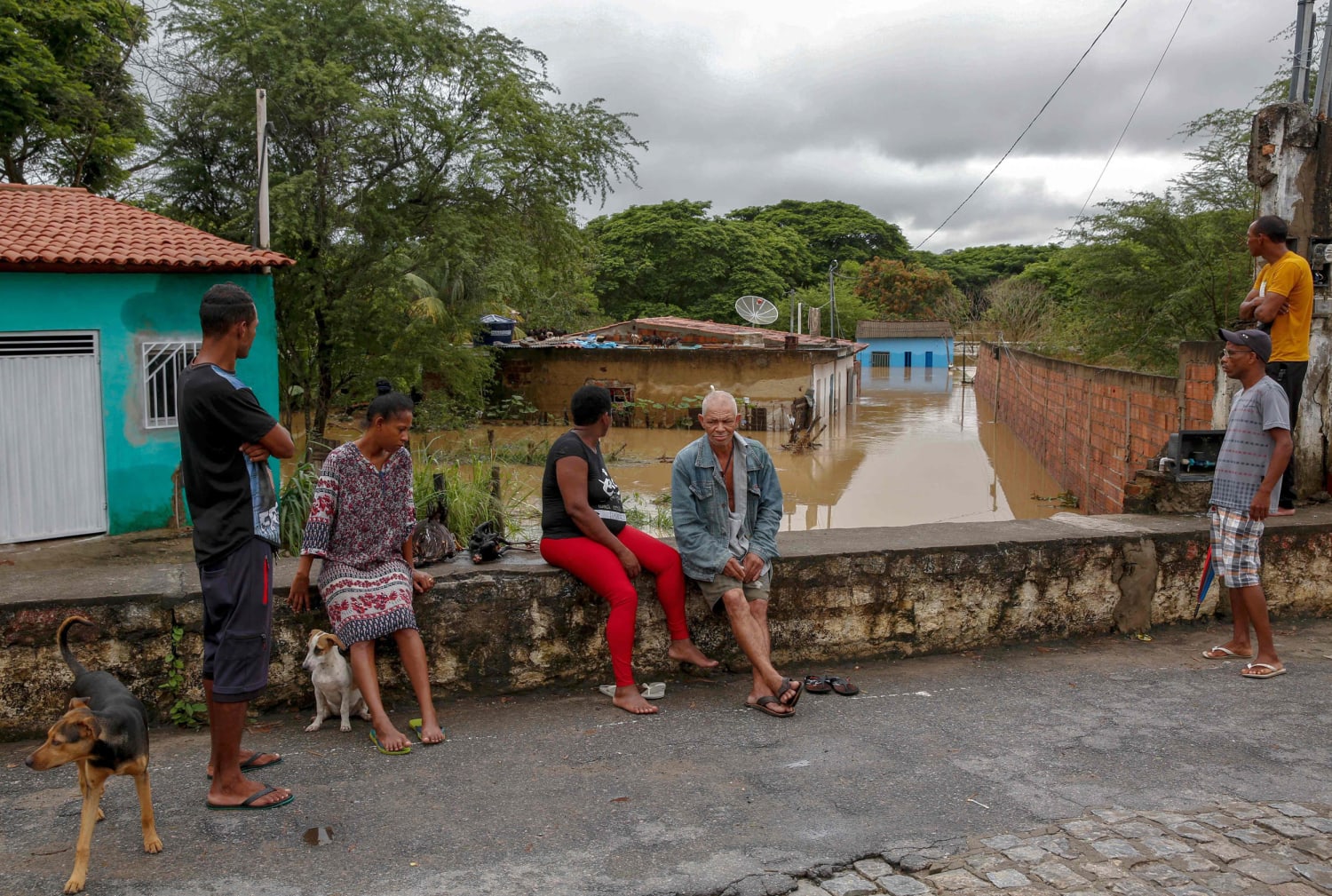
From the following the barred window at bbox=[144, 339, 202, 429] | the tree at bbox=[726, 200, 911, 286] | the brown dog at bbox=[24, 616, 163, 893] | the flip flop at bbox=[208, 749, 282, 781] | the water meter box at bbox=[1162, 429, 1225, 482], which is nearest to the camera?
the brown dog at bbox=[24, 616, 163, 893]

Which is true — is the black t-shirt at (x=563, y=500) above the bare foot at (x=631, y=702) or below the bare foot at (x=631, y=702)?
above

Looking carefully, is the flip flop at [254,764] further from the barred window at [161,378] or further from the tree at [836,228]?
the tree at [836,228]

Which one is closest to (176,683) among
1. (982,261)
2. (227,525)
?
(227,525)

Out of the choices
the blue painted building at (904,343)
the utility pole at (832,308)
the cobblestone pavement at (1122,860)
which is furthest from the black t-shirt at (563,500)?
the blue painted building at (904,343)

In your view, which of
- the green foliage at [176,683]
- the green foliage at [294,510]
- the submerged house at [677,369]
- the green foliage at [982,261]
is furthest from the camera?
the green foliage at [982,261]

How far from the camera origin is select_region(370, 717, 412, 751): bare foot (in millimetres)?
3797

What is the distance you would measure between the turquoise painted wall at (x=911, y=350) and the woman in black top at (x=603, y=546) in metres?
59.0

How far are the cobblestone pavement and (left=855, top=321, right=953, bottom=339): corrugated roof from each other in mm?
58093

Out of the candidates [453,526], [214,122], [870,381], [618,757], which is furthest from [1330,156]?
[870,381]

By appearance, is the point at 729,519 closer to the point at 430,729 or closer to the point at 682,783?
the point at 682,783

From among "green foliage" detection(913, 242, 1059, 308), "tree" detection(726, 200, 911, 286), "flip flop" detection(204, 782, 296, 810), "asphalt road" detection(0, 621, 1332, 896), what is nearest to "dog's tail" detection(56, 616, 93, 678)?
"asphalt road" detection(0, 621, 1332, 896)

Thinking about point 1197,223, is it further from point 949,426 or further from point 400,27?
point 400,27

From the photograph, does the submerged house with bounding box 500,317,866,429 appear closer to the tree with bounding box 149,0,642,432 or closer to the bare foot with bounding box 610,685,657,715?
the tree with bounding box 149,0,642,432

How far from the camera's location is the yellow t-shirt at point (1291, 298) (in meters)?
5.43
